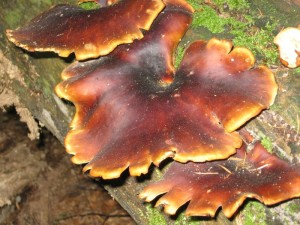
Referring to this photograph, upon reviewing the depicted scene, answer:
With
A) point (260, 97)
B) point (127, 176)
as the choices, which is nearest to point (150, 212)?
point (127, 176)

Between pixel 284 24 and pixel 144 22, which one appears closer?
pixel 144 22

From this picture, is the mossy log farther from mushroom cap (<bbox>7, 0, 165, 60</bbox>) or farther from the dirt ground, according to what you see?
the dirt ground

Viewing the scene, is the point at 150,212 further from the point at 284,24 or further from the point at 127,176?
the point at 284,24

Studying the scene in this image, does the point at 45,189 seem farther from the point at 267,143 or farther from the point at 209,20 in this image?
the point at 267,143

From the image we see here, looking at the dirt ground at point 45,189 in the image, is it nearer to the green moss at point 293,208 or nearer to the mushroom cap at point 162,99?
the mushroom cap at point 162,99

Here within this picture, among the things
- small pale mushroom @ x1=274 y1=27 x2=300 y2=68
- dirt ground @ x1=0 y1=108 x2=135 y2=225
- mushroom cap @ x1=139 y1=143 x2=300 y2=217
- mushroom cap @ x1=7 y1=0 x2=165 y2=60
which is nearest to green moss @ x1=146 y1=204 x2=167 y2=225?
mushroom cap @ x1=139 y1=143 x2=300 y2=217

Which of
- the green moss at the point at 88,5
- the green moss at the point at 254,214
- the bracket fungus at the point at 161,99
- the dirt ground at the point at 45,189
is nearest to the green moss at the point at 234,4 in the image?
the bracket fungus at the point at 161,99
